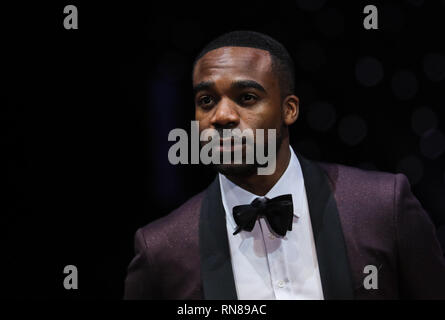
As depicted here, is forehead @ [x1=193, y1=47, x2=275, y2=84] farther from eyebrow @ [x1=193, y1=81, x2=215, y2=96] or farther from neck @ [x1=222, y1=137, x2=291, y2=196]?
neck @ [x1=222, y1=137, x2=291, y2=196]

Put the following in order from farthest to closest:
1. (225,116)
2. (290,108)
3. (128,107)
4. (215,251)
→ (128,107) → (290,108) → (215,251) → (225,116)

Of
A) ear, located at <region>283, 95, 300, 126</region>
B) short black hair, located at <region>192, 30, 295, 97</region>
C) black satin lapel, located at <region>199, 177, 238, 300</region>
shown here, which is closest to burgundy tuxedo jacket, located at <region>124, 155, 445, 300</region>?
black satin lapel, located at <region>199, 177, 238, 300</region>

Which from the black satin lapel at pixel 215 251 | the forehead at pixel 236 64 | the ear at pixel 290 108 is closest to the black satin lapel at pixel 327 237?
the ear at pixel 290 108

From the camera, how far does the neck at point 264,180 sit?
192 cm

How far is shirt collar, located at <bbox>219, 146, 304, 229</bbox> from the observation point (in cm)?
191

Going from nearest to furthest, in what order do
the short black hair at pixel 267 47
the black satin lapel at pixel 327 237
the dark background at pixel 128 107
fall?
the black satin lapel at pixel 327 237 < the short black hair at pixel 267 47 < the dark background at pixel 128 107

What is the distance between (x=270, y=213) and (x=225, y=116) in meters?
0.37

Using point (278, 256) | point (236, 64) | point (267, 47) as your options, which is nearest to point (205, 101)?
point (236, 64)

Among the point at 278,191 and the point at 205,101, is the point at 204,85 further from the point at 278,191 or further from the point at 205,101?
the point at 278,191

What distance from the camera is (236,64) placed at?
1778 millimetres

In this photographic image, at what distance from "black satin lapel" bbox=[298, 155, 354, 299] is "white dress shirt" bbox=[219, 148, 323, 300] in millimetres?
39

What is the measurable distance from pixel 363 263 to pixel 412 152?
33.5 inches

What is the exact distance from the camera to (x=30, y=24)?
226 cm

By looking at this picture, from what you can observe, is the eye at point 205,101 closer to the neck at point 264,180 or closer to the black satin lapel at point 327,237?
the neck at point 264,180
